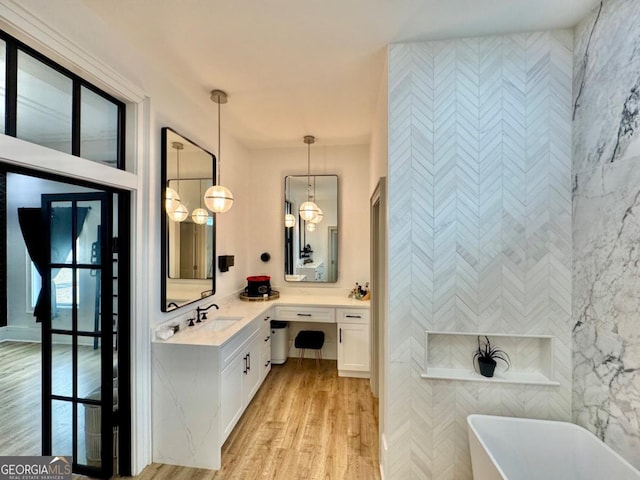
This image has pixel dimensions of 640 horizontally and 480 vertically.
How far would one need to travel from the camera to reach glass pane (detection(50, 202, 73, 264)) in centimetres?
180

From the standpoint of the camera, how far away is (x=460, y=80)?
169 cm

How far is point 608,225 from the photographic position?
1.36 metres

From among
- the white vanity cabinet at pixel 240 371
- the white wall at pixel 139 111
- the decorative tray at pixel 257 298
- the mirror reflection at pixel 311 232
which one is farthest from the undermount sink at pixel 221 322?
the mirror reflection at pixel 311 232

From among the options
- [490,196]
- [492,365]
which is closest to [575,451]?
[492,365]

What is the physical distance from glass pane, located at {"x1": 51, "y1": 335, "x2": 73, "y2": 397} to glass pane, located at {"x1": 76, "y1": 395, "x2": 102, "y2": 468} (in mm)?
177

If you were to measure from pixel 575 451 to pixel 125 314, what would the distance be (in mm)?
2804

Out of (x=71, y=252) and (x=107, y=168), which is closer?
(x=107, y=168)

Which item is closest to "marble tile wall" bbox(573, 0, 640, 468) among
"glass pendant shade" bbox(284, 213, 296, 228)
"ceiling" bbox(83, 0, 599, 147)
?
"ceiling" bbox(83, 0, 599, 147)

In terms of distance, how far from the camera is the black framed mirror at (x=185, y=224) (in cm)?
215

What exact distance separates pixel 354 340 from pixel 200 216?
2207mm

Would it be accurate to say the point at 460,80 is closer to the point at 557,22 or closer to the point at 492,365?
the point at 557,22

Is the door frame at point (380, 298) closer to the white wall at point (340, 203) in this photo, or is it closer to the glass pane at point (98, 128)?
the white wall at point (340, 203)

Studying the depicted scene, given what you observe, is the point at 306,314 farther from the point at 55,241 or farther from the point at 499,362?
the point at 55,241

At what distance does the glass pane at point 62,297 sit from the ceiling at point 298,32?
5.34 feet
